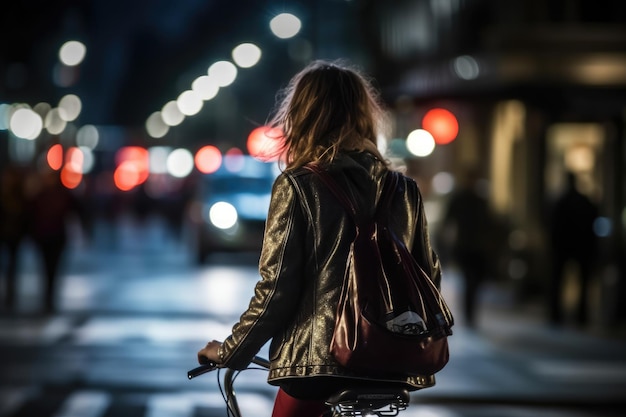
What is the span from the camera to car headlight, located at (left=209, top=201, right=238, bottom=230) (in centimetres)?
2627

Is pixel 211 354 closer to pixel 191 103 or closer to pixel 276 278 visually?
pixel 276 278

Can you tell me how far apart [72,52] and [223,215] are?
30713 millimetres

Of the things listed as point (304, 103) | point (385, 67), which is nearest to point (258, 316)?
point (304, 103)

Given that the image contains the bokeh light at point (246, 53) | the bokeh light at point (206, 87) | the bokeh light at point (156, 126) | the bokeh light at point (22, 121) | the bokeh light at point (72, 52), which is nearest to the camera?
the bokeh light at point (22, 121)

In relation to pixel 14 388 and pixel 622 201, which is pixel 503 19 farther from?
pixel 14 388

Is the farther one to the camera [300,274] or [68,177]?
[68,177]

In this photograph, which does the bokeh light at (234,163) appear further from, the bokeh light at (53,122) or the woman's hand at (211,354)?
the woman's hand at (211,354)

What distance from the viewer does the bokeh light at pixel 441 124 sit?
17.3 meters

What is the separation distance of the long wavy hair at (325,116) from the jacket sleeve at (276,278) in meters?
0.16

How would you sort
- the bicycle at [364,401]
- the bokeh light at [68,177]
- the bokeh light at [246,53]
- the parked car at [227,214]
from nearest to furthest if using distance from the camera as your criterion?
the bicycle at [364,401]
the bokeh light at [68,177]
the parked car at [227,214]
the bokeh light at [246,53]

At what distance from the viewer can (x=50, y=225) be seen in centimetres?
1656

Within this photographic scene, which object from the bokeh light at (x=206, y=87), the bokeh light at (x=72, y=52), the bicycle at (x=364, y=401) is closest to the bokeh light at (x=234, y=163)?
the bicycle at (x=364, y=401)

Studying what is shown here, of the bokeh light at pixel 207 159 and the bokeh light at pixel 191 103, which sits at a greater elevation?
the bokeh light at pixel 191 103

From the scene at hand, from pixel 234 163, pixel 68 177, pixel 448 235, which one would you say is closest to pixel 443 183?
pixel 234 163
